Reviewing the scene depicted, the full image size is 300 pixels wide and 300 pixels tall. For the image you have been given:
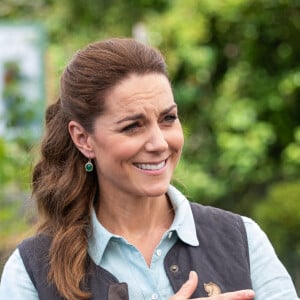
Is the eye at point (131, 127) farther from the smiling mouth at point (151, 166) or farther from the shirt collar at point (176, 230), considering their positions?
the shirt collar at point (176, 230)

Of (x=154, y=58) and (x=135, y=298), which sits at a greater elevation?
(x=154, y=58)

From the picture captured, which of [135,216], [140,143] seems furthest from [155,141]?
[135,216]

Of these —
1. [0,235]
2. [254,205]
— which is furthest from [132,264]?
[254,205]

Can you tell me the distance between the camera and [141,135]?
2.99 metres

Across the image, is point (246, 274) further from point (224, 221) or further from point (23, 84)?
point (23, 84)

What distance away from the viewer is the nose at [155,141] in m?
2.97

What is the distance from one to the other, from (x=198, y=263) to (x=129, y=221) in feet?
0.78

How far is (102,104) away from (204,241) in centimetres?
49

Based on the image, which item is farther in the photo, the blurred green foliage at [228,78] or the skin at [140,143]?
the blurred green foliage at [228,78]

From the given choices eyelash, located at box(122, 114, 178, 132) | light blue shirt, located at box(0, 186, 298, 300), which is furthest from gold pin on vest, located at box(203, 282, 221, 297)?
eyelash, located at box(122, 114, 178, 132)

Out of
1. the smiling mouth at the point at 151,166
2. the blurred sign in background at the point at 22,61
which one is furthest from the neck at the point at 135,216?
the blurred sign in background at the point at 22,61

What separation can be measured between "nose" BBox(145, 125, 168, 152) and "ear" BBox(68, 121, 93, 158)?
229 millimetres

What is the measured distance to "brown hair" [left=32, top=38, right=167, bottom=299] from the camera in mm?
3049

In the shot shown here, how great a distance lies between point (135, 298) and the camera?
118 inches
